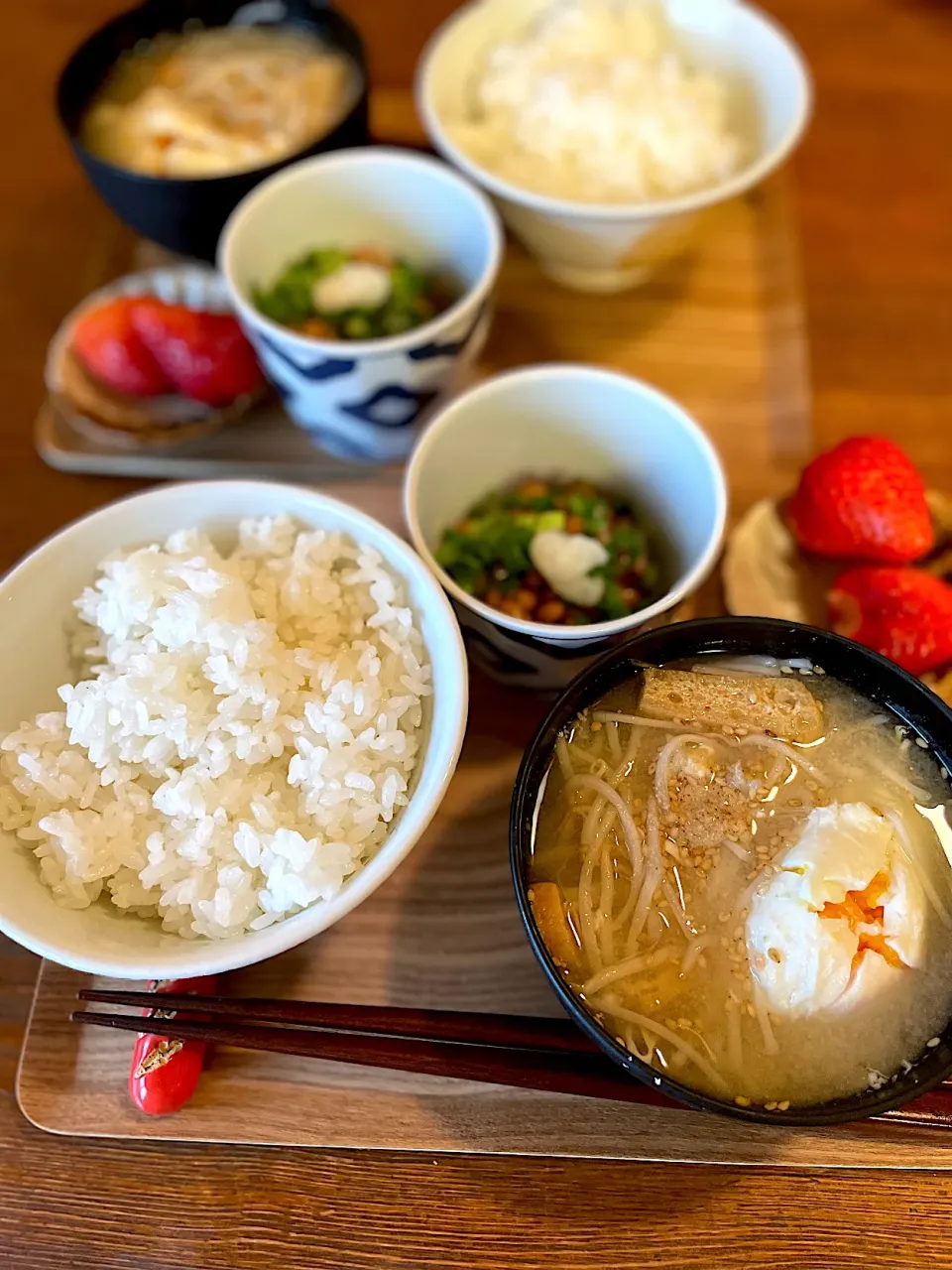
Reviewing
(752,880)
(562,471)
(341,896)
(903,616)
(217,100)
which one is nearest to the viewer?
(341,896)

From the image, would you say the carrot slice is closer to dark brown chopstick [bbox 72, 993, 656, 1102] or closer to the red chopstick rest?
dark brown chopstick [bbox 72, 993, 656, 1102]

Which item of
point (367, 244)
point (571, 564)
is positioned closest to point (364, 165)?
point (367, 244)

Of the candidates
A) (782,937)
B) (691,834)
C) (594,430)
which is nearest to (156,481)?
(594,430)

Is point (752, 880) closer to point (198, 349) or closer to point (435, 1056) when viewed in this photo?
point (435, 1056)

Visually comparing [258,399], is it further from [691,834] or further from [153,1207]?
[153,1207]

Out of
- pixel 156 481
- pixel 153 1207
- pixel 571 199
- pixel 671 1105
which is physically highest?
pixel 571 199

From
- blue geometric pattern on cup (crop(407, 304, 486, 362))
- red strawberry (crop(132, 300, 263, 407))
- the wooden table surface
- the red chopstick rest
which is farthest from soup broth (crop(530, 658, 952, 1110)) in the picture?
red strawberry (crop(132, 300, 263, 407))
